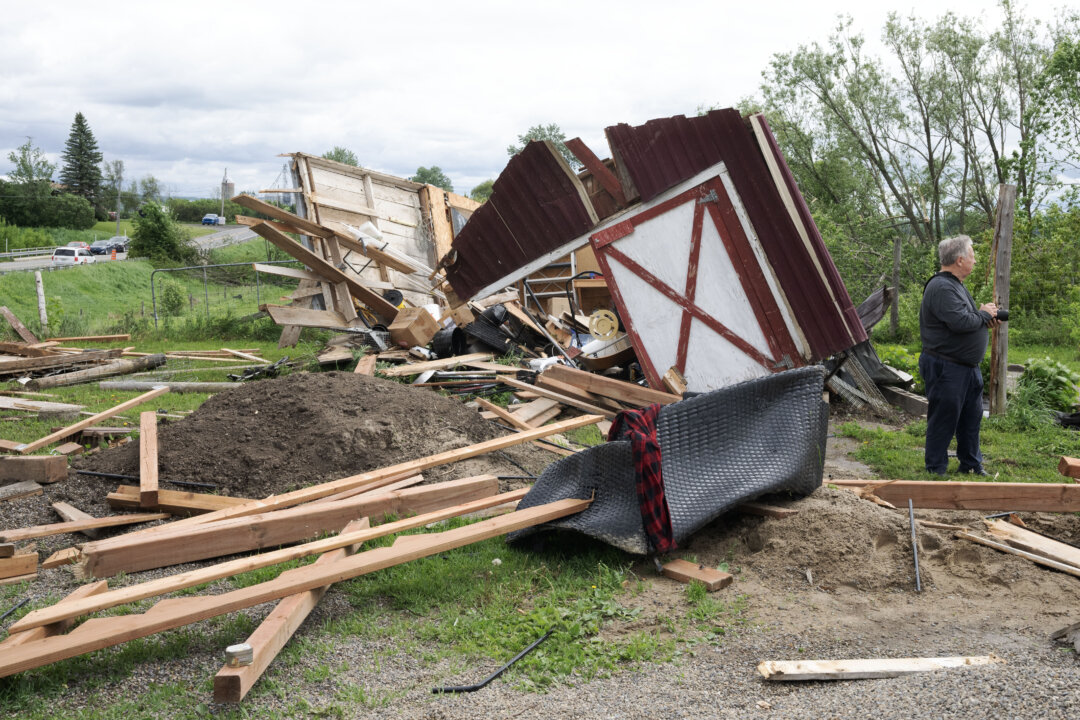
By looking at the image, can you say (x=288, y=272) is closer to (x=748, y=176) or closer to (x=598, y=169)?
(x=598, y=169)

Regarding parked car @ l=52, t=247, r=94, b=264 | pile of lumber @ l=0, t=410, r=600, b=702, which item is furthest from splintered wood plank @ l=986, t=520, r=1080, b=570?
parked car @ l=52, t=247, r=94, b=264

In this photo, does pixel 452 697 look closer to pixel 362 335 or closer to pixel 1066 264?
pixel 362 335

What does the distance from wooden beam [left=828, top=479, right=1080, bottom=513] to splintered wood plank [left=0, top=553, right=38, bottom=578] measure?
18.9 ft

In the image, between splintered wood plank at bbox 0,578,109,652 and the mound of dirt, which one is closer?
splintered wood plank at bbox 0,578,109,652

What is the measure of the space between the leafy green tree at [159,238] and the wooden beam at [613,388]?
49929 mm

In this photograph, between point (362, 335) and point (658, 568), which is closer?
point (658, 568)

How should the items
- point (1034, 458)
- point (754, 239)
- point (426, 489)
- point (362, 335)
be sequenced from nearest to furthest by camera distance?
point (426, 489)
point (1034, 458)
point (754, 239)
point (362, 335)

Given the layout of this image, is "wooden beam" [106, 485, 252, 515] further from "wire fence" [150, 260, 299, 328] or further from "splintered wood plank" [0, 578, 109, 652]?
"wire fence" [150, 260, 299, 328]

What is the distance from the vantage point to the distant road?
4562cm

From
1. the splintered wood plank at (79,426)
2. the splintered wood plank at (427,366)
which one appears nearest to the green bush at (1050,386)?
the splintered wood plank at (427,366)

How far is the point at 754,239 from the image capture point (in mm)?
9398

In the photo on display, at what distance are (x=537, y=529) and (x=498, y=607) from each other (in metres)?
0.80

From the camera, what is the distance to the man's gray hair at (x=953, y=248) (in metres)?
6.66

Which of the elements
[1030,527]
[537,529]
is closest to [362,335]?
[537,529]
